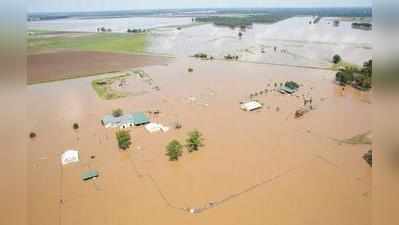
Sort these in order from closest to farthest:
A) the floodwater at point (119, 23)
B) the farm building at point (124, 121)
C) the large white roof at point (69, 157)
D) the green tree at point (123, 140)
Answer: the large white roof at point (69, 157) → the green tree at point (123, 140) → the farm building at point (124, 121) → the floodwater at point (119, 23)

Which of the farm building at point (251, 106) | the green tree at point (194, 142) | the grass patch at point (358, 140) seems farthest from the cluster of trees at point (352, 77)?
the green tree at point (194, 142)

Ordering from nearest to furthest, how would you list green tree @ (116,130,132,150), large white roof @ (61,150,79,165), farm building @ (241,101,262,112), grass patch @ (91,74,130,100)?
large white roof @ (61,150,79,165)
green tree @ (116,130,132,150)
farm building @ (241,101,262,112)
grass patch @ (91,74,130,100)

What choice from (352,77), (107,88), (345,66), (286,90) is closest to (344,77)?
(352,77)

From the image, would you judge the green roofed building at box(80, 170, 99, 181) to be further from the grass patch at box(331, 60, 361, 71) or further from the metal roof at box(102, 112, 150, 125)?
the grass patch at box(331, 60, 361, 71)

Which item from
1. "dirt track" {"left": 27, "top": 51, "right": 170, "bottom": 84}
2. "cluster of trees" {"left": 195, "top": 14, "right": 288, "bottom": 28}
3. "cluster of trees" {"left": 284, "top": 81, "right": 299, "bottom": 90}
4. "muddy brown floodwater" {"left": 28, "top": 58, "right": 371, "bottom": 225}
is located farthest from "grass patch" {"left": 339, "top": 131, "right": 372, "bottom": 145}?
"dirt track" {"left": 27, "top": 51, "right": 170, "bottom": 84}

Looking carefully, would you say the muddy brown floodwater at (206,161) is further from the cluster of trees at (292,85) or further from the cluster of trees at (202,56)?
the cluster of trees at (202,56)

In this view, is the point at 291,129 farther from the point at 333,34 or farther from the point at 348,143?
the point at 333,34

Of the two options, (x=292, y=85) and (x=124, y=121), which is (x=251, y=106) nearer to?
(x=292, y=85)

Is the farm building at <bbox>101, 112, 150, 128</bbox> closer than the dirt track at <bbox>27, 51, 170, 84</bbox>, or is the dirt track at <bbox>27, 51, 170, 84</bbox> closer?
the farm building at <bbox>101, 112, 150, 128</bbox>
